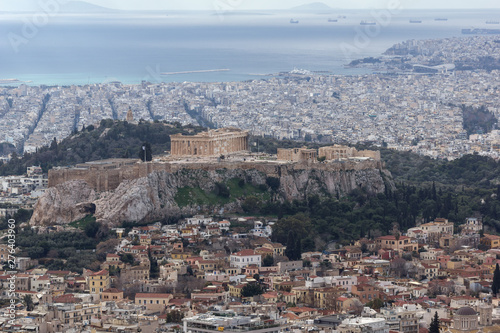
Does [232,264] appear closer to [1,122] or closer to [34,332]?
[34,332]

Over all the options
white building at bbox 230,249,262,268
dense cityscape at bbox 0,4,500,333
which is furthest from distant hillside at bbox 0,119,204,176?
white building at bbox 230,249,262,268

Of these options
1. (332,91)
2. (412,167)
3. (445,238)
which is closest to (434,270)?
(445,238)

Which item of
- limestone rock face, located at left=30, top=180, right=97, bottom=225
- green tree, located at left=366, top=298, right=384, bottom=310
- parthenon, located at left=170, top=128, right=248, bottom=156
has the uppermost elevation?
parthenon, located at left=170, top=128, right=248, bottom=156

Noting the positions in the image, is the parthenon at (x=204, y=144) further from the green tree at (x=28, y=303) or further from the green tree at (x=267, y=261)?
the green tree at (x=28, y=303)

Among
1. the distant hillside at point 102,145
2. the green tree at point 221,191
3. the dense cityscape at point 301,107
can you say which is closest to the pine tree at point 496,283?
the green tree at point 221,191

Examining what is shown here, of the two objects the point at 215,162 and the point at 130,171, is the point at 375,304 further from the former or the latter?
the point at 215,162

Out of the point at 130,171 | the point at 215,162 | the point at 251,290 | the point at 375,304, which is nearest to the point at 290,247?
the point at 251,290

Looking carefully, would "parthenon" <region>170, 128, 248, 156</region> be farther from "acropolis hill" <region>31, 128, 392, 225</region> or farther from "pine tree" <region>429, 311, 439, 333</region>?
"pine tree" <region>429, 311, 439, 333</region>
